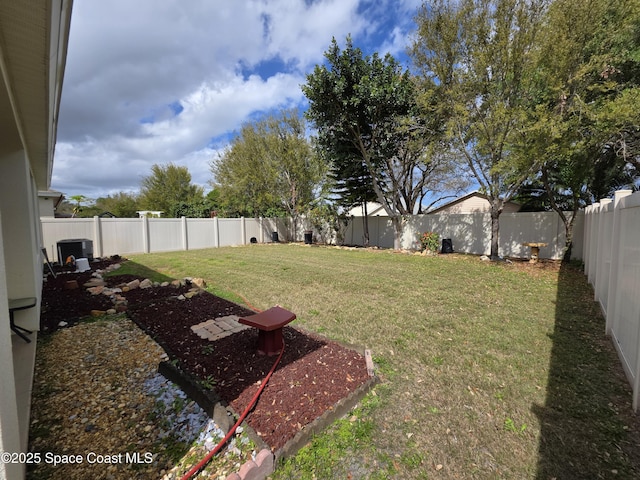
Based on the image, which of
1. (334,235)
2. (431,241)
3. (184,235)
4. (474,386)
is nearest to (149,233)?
(184,235)

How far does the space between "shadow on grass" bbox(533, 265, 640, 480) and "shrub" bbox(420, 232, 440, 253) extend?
25.2 ft

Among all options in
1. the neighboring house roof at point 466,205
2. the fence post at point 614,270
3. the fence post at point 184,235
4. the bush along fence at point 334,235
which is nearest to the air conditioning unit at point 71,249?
the bush along fence at point 334,235

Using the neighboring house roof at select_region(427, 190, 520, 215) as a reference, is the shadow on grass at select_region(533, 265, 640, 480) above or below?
below

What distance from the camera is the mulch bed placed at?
2102 mm

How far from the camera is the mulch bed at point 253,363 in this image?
2102 millimetres

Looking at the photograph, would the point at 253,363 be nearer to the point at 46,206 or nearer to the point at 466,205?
the point at 46,206

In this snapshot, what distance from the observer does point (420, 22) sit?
9.20 meters

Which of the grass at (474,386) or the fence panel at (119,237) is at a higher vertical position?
the fence panel at (119,237)

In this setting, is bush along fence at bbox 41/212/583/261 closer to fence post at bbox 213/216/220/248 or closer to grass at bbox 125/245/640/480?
fence post at bbox 213/216/220/248

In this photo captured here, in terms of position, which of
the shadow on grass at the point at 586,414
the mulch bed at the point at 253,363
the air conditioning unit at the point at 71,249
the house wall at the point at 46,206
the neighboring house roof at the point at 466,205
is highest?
the neighboring house roof at the point at 466,205

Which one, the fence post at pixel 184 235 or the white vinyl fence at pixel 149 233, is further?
the fence post at pixel 184 235

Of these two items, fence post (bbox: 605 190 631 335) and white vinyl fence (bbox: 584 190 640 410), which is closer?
white vinyl fence (bbox: 584 190 640 410)

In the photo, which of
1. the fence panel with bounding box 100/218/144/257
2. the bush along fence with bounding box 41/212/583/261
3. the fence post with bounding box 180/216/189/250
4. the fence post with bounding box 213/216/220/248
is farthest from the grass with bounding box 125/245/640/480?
the fence post with bounding box 213/216/220/248

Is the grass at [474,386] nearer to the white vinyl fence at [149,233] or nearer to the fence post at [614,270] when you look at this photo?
the fence post at [614,270]
